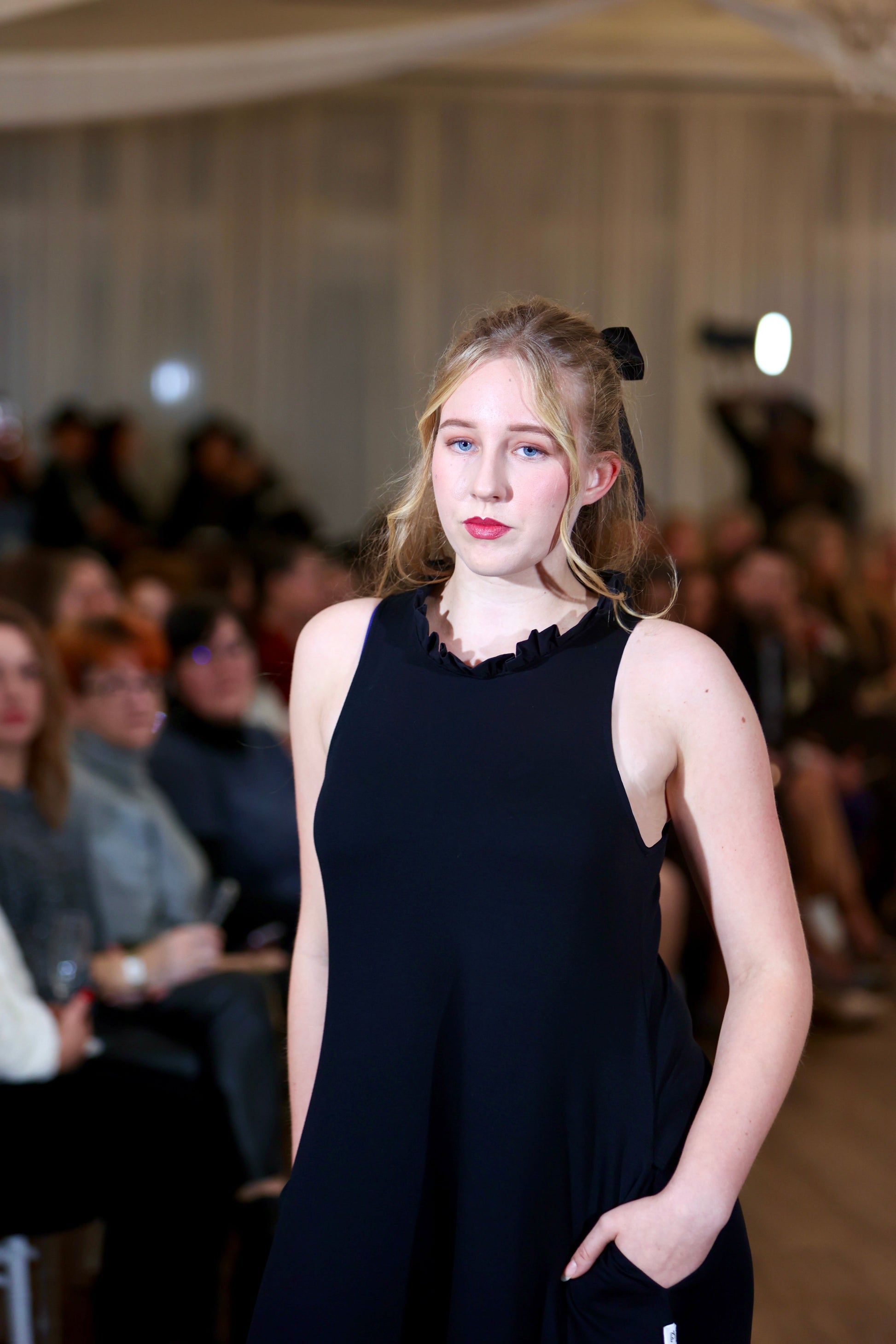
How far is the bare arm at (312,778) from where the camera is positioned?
130 centimetres

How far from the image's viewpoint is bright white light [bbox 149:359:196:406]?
8180mm

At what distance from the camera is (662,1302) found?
113cm

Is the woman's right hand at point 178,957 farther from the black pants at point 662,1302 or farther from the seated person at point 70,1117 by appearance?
the black pants at point 662,1302

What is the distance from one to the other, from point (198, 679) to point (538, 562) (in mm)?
2398

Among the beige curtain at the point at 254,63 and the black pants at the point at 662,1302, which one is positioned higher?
the beige curtain at the point at 254,63

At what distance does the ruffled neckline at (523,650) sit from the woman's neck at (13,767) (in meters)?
1.55

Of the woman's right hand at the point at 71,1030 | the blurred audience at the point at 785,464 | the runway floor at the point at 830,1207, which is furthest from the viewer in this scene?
the blurred audience at the point at 785,464

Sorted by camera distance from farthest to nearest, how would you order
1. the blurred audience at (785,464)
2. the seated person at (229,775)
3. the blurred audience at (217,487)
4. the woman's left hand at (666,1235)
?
the blurred audience at (785,464)
the blurred audience at (217,487)
the seated person at (229,775)
the woman's left hand at (666,1235)

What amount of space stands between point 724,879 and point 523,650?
27 cm

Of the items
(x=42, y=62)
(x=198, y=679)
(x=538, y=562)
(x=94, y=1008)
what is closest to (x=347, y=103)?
(x=42, y=62)

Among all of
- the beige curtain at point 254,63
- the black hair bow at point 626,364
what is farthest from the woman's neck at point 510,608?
the beige curtain at point 254,63

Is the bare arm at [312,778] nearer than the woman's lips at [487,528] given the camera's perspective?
No

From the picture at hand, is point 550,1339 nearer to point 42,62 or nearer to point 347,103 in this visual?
point 42,62

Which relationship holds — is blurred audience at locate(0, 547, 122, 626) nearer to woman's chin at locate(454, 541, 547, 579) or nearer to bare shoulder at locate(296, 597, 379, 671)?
bare shoulder at locate(296, 597, 379, 671)
